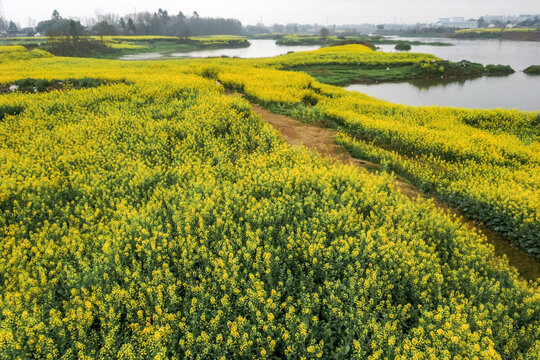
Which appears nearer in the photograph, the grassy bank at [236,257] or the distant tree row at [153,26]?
the grassy bank at [236,257]

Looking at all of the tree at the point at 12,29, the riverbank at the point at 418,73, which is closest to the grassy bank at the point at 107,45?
the riverbank at the point at 418,73

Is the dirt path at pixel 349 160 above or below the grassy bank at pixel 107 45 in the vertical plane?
below

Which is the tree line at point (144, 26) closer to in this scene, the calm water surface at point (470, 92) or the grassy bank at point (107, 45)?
the grassy bank at point (107, 45)

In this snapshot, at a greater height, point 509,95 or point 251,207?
point 509,95

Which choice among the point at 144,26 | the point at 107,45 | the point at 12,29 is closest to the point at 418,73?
the point at 107,45

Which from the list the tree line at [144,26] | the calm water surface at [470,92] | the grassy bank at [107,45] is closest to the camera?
the calm water surface at [470,92]

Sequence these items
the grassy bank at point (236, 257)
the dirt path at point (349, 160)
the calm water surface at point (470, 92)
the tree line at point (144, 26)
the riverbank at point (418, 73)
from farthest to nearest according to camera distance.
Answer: the tree line at point (144, 26), the riverbank at point (418, 73), the calm water surface at point (470, 92), the dirt path at point (349, 160), the grassy bank at point (236, 257)

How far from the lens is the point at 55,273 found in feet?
15.0

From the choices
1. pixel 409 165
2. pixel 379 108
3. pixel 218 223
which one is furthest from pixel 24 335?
pixel 379 108

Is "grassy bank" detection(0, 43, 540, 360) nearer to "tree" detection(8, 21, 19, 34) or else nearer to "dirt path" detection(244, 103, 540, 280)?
"dirt path" detection(244, 103, 540, 280)

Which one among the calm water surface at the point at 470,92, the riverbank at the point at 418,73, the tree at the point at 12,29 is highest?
the tree at the point at 12,29

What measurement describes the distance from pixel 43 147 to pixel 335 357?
10.1m

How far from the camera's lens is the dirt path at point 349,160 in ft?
21.4

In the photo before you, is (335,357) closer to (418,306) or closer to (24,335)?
→ (418,306)
